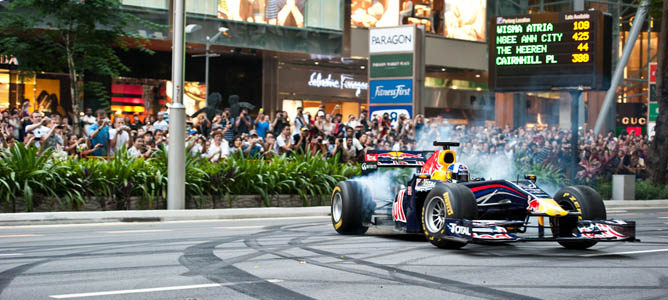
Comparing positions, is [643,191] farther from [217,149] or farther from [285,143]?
[217,149]

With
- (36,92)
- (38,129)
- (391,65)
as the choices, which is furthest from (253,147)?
(36,92)

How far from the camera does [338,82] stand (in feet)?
158

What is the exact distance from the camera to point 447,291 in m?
8.20

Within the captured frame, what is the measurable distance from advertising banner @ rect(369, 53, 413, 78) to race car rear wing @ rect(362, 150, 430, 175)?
18.7 metres

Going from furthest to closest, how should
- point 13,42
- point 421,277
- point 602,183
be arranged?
point 602,183 < point 13,42 < point 421,277

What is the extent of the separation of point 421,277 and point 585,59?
1815 cm

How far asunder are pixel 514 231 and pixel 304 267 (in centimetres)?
283

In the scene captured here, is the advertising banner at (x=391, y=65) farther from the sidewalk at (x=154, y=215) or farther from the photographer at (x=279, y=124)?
the sidewalk at (x=154, y=215)

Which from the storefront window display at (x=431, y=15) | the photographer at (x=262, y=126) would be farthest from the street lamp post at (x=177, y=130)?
the storefront window display at (x=431, y=15)

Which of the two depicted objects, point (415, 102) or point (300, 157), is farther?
point (415, 102)

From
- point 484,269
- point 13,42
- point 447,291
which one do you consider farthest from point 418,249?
point 13,42

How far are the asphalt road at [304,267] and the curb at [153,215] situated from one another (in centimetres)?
142

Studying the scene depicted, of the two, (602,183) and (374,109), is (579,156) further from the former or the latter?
(374,109)

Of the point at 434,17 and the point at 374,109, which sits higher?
the point at 434,17
